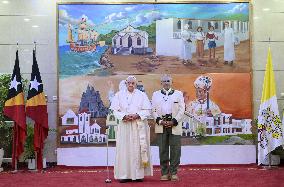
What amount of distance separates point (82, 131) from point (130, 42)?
207 cm

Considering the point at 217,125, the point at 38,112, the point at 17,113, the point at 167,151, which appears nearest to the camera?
the point at 167,151

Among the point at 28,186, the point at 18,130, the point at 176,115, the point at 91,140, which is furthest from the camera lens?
the point at 91,140

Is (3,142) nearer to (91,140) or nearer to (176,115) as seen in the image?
(91,140)

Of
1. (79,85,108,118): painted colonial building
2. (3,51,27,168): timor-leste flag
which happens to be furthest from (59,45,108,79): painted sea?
(3,51,27,168): timor-leste flag

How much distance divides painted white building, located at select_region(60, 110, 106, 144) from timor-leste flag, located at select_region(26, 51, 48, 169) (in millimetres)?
563

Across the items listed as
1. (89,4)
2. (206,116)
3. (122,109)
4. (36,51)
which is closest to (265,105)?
(206,116)

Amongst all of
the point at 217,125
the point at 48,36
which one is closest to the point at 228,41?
the point at 217,125

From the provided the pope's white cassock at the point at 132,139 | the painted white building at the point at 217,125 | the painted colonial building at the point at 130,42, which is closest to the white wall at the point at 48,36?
the painted white building at the point at 217,125

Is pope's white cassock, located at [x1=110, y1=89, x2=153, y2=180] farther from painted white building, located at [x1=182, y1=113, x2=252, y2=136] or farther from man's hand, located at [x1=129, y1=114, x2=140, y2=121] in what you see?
painted white building, located at [x1=182, y1=113, x2=252, y2=136]

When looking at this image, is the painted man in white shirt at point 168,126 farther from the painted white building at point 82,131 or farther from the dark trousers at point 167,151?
the painted white building at point 82,131

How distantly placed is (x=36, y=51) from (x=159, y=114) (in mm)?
3753

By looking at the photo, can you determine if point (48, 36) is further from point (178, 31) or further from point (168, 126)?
point (168, 126)

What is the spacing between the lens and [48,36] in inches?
430

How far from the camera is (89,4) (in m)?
10.9
